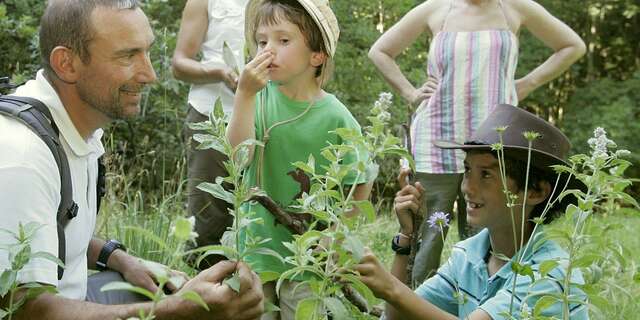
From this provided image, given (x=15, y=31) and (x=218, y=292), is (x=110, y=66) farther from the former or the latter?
(x=15, y=31)

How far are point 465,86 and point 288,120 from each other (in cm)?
144

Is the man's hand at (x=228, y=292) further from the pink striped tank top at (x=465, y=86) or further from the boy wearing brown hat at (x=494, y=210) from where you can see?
the pink striped tank top at (x=465, y=86)

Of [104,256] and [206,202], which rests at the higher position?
[104,256]

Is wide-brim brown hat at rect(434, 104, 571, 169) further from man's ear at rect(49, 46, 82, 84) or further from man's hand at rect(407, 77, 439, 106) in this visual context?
man's hand at rect(407, 77, 439, 106)

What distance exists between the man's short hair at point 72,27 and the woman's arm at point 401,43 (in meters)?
2.32

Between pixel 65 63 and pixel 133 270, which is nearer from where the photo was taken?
pixel 65 63

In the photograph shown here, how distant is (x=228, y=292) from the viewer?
2.24 metres

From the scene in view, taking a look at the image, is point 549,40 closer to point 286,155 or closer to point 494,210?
point 286,155

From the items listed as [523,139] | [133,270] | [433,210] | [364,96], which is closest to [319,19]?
[523,139]

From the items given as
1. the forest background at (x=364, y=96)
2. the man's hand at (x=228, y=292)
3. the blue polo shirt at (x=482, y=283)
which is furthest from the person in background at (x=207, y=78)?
the man's hand at (x=228, y=292)

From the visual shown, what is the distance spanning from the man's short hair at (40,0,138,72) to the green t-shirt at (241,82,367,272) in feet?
2.61

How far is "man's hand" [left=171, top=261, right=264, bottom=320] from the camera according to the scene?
2.21m

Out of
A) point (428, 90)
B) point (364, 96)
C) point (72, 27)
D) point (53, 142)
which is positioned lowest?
point (364, 96)

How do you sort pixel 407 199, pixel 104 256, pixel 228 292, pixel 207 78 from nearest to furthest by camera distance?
pixel 228 292
pixel 407 199
pixel 104 256
pixel 207 78
